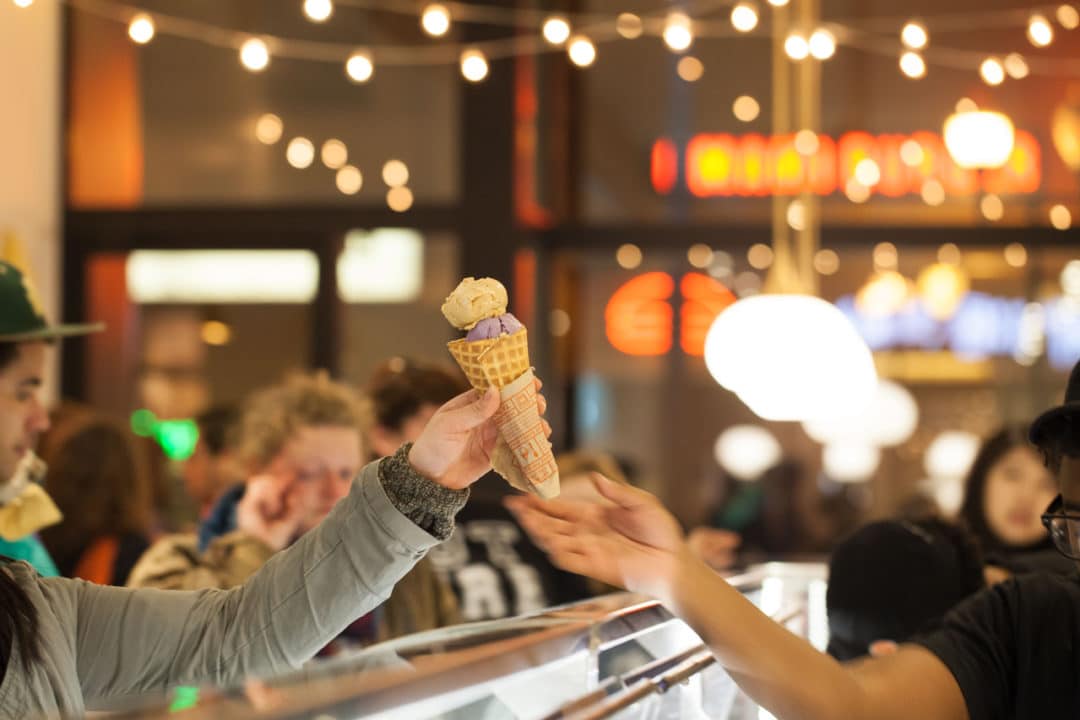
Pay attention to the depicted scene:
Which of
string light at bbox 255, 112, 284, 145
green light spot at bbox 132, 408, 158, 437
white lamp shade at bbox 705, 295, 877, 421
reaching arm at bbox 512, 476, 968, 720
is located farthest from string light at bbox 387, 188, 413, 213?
reaching arm at bbox 512, 476, 968, 720

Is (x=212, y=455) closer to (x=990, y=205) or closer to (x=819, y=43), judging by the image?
(x=819, y=43)

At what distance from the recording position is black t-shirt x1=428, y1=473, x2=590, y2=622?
11.9ft

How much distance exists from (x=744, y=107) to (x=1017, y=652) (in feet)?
19.6

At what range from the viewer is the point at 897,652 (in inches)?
71.0

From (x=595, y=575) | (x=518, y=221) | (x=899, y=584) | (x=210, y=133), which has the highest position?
(x=210, y=133)

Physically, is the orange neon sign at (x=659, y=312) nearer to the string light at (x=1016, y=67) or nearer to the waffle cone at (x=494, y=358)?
the string light at (x=1016, y=67)

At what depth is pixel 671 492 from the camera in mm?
7664

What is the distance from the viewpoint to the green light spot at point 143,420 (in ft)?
23.9

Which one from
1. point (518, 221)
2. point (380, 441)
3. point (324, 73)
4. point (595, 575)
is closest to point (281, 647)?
point (595, 575)

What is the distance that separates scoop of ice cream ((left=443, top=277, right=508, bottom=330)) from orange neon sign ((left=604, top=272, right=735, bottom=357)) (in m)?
5.89

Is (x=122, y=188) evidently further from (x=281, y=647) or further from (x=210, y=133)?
(x=281, y=647)

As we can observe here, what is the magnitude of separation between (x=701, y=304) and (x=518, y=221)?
1200mm

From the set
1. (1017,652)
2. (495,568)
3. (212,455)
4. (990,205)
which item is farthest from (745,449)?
(1017,652)

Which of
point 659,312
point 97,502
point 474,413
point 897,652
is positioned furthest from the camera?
point 659,312
